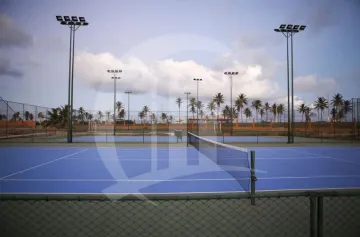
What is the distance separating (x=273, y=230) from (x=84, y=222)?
355 cm

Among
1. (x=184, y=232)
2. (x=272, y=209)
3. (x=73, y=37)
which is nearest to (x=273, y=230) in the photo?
(x=272, y=209)

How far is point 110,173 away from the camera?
11.1 m

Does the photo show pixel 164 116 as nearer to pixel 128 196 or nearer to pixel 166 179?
pixel 166 179

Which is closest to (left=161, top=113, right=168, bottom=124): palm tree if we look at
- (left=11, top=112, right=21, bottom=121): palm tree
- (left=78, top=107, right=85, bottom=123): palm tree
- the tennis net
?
(left=78, top=107, right=85, bottom=123): palm tree

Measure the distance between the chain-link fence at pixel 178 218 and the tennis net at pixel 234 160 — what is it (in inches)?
48.9

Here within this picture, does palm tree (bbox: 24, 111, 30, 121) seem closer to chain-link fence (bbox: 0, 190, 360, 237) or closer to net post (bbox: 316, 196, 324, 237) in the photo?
chain-link fence (bbox: 0, 190, 360, 237)

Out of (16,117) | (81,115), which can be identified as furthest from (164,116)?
(16,117)

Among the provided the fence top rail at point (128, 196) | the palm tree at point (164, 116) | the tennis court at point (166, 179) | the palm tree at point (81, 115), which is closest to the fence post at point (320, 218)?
the fence top rail at point (128, 196)

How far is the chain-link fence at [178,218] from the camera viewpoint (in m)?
4.50

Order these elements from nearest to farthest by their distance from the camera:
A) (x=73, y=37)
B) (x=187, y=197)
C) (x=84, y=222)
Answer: (x=187, y=197), (x=84, y=222), (x=73, y=37)

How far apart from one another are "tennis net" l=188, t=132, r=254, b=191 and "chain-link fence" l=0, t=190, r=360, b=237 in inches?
48.9

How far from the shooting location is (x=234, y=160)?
1130 cm

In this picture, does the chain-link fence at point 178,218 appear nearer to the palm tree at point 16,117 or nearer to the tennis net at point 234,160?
the tennis net at point 234,160

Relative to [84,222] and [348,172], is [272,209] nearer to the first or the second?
[84,222]
